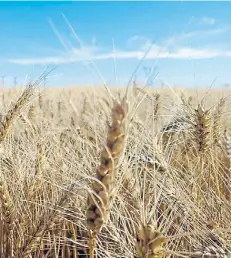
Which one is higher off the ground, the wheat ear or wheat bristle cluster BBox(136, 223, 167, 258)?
the wheat ear

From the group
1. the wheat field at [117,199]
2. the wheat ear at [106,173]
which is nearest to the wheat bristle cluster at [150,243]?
the wheat field at [117,199]

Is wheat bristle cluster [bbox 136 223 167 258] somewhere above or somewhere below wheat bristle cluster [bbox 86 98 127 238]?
below

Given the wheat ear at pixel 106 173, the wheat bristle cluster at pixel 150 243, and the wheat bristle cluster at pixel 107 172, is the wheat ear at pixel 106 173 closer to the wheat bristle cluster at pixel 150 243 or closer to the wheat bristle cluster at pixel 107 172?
the wheat bristle cluster at pixel 107 172

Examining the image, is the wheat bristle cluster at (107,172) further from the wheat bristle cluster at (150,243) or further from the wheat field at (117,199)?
the wheat bristle cluster at (150,243)

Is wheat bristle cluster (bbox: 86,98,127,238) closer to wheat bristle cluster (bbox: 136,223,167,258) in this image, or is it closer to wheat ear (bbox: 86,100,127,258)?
wheat ear (bbox: 86,100,127,258)

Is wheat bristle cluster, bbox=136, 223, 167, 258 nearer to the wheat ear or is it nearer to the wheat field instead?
the wheat field

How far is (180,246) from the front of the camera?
1.95 meters

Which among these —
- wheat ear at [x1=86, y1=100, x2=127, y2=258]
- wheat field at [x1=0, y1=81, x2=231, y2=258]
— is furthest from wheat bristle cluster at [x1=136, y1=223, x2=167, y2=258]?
wheat ear at [x1=86, y1=100, x2=127, y2=258]

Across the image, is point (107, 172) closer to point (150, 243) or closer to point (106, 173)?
point (106, 173)

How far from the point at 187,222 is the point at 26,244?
67 cm

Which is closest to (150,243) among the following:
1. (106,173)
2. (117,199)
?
(106,173)

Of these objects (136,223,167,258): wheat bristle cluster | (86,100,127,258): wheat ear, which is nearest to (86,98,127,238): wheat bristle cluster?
(86,100,127,258): wheat ear

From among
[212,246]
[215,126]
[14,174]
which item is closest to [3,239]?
[14,174]

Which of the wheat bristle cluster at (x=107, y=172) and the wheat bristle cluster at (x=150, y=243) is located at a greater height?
the wheat bristle cluster at (x=107, y=172)
